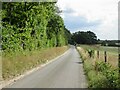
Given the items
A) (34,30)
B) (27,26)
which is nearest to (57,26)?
(34,30)

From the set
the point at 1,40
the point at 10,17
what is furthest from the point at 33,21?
the point at 1,40

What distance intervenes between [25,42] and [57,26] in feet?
163

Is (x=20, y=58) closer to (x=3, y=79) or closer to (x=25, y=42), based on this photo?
(x=3, y=79)

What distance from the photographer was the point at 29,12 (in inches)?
1539

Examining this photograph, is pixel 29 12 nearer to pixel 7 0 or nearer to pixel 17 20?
pixel 17 20

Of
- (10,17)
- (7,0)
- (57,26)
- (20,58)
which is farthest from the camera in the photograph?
(57,26)

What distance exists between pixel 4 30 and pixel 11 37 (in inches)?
65.9

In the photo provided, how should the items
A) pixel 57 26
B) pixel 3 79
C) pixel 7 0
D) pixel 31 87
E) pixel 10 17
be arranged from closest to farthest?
pixel 31 87, pixel 3 79, pixel 7 0, pixel 10 17, pixel 57 26

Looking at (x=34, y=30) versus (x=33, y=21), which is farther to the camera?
(x=34, y=30)

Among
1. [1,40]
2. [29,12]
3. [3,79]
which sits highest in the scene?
[29,12]

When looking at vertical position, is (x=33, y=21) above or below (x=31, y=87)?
above

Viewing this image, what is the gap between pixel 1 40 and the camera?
29.0m

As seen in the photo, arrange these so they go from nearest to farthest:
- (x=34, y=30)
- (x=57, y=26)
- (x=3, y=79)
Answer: (x=3, y=79), (x=34, y=30), (x=57, y=26)

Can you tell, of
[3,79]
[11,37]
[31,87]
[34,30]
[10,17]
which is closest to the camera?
[31,87]
